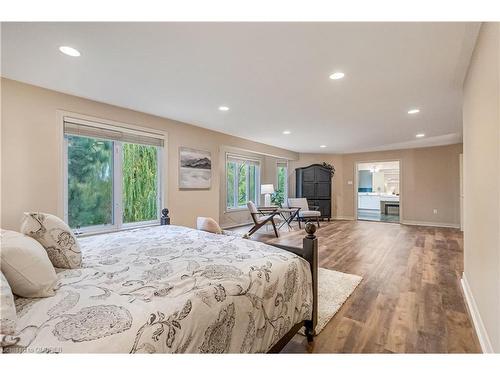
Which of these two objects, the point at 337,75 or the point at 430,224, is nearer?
the point at 337,75

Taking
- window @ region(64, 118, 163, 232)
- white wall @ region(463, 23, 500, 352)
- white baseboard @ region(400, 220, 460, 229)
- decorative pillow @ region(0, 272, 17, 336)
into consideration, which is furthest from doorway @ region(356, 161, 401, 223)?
decorative pillow @ region(0, 272, 17, 336)

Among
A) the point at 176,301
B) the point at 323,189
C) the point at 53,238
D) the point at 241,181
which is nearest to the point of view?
the point at 176,301

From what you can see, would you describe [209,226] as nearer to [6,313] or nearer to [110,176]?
[110,176]

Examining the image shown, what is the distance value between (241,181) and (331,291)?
15.3 feet

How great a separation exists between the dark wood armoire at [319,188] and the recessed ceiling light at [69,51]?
6.73 metres

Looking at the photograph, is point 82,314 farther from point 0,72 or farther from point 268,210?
point 268,210

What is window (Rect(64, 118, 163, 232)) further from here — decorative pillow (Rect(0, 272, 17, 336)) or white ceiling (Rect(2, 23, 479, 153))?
decorative pillow (Rect(0, 272, 17, 336))

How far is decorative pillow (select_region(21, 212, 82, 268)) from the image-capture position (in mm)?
1389

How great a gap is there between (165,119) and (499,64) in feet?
12.5

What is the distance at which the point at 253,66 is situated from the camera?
7.34ft

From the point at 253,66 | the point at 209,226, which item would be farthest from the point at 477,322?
the point at 253,66

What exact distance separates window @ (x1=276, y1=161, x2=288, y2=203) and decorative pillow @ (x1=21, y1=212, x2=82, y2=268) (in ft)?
22.1

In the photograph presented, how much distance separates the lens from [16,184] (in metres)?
2.52
